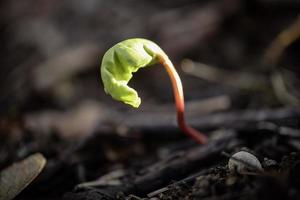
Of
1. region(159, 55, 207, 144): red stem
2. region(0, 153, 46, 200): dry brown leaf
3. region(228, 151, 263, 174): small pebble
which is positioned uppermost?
region(159, 55, 207, 144): red stem

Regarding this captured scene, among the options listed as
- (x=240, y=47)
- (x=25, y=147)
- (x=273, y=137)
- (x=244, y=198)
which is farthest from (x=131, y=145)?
(x=240, y=47)

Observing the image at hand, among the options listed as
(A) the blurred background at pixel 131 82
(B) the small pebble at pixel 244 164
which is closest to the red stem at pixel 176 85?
(A) the blurred background at pixel 131 82

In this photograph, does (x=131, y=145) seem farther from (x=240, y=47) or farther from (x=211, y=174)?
(x=240, y=47)

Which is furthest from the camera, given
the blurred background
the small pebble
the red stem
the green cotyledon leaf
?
the blurred background

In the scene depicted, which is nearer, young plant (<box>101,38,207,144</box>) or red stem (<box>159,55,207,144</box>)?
young plant (<box>101,38,207,144</box>)

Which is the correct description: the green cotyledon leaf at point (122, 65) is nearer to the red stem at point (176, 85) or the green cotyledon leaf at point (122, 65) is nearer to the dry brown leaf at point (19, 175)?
the red stem at point (176, 85)

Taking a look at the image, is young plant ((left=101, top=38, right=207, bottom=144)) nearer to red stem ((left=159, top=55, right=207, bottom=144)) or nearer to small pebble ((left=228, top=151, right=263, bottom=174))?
red stem ((left=159, top=55, right=207, bottom=144))

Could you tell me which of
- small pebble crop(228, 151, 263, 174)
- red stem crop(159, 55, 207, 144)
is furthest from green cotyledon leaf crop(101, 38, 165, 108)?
small pebble crop(228, 151, 263, 174)
